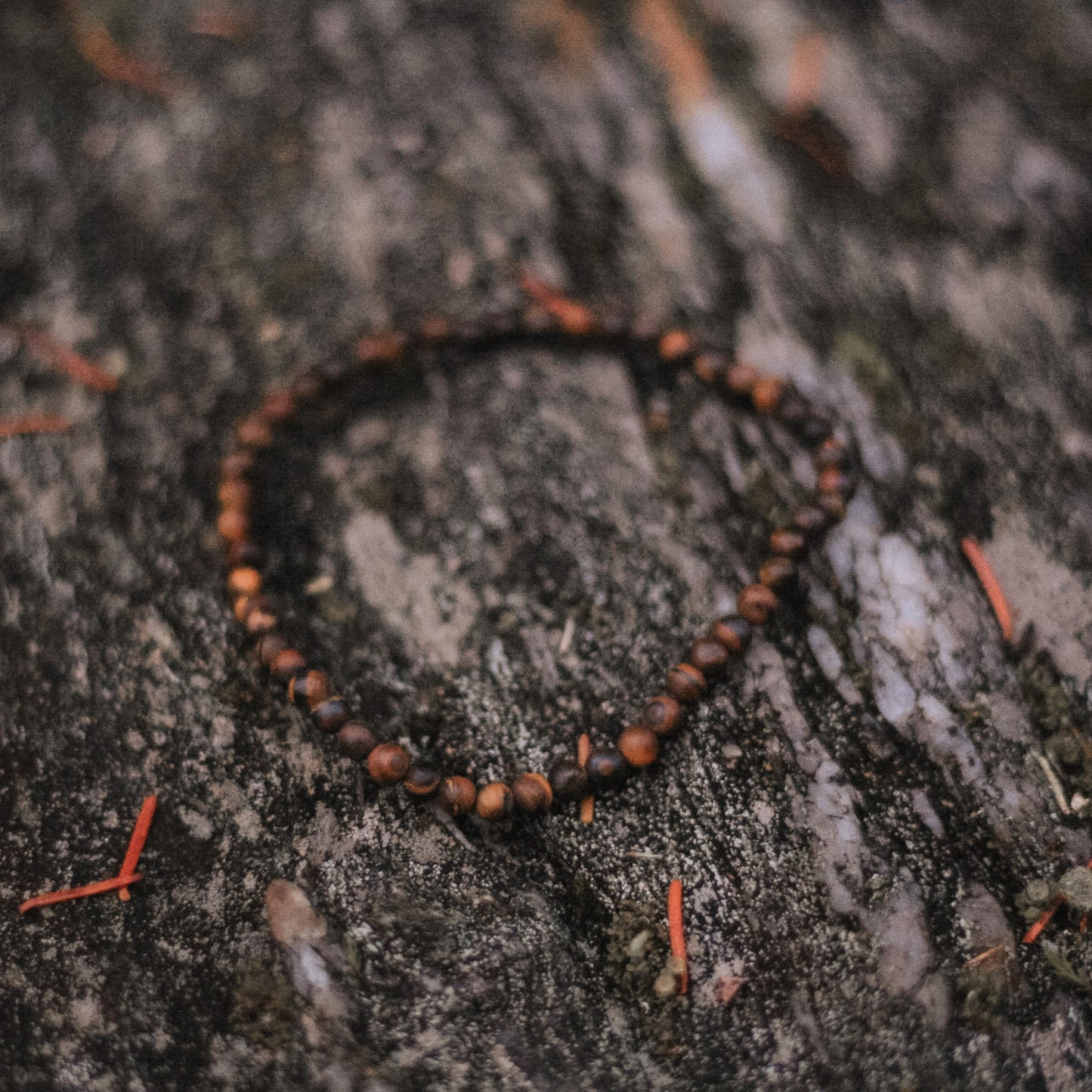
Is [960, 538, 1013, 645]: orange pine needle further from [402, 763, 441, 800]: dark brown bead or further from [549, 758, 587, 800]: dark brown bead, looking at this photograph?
[402, 763, 441, 800]: dark brown bead

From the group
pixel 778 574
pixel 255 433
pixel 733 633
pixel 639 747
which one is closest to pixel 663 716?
pixel 639 747

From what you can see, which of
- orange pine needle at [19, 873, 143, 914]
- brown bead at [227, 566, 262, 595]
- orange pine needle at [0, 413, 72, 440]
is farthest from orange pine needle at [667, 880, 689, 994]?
orange pine needle at [0, 413, 72, 440]

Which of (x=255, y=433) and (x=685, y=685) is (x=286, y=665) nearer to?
(x=255, y=433)

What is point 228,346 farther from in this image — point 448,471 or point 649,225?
point 649,225

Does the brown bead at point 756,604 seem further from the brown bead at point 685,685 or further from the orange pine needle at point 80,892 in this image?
the orange pine needle at point 80,892

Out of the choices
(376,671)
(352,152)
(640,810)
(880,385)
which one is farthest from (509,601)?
(352,152)

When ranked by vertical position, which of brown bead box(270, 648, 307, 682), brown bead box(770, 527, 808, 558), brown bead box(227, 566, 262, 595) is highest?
brown bead box(770, 527, 808, 558)
